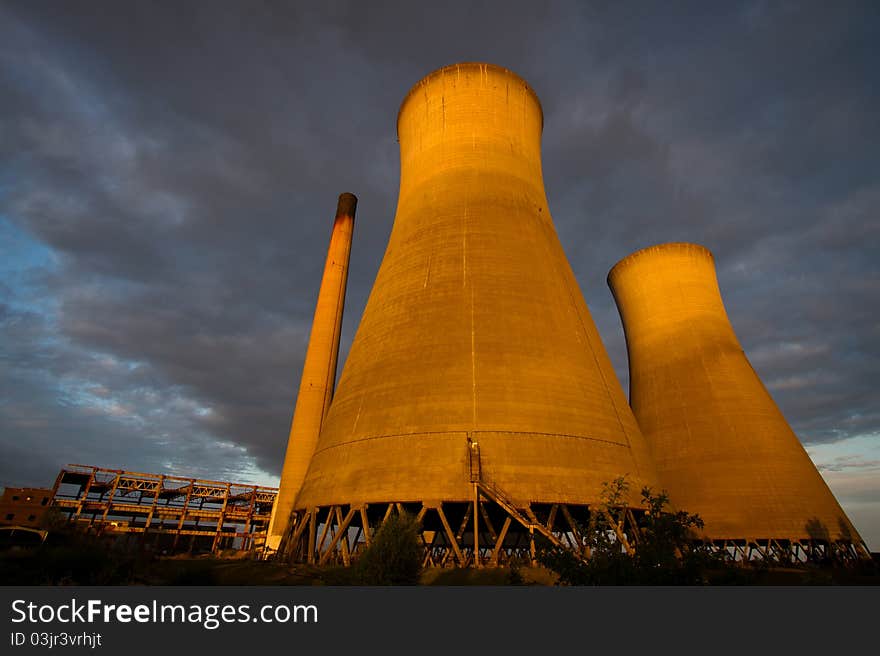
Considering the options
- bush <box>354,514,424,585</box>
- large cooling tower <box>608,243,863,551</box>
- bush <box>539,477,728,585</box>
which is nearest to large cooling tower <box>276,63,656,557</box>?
bush <box>354,514,424,585</box>

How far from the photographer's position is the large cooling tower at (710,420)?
67.8 ft

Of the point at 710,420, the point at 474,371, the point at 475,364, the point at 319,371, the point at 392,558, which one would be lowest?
the point at 392,558

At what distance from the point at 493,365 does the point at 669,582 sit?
7.72 metres

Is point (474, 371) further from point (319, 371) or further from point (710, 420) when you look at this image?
point (319, 371)

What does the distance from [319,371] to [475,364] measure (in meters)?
17.8

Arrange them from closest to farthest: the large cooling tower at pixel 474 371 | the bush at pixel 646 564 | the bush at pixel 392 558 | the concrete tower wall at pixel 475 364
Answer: the bush at pixel 646 564, the bush at pixel 392 558, the large cooling tower at pixel 474 371, the concrete tower wall at pixel 475 364

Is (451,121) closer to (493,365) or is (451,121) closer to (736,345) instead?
(493,365)

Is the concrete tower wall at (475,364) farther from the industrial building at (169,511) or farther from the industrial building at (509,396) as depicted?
the industrial building at (169,511)

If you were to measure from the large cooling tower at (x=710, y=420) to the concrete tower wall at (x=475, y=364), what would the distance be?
9885 millimetres

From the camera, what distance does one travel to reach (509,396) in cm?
1274

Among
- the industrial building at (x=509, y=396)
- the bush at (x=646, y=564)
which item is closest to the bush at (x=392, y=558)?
the industrial building at (x=509, y=396)

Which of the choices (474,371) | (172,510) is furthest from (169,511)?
(474,371)

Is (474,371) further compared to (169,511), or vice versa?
(169,511)

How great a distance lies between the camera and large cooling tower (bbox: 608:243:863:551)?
67.8 ft
